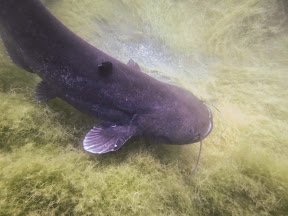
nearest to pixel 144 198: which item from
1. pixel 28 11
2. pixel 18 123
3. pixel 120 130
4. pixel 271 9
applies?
pixel 120 130

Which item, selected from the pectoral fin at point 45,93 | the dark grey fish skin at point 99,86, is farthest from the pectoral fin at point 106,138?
the pectoral fin at point 45,93

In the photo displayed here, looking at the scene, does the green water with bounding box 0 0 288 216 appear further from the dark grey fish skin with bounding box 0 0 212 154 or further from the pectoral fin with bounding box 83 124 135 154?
the dark grey fish skin with bounding box 0 0 212 154

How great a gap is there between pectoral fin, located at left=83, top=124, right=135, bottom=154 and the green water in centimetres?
17

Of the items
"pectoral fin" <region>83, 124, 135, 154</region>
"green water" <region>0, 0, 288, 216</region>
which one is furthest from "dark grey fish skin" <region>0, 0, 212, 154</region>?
"green water" <region>0, 0, 288, 216</region>

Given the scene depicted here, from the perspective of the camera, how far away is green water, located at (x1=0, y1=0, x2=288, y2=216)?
74.9 inches

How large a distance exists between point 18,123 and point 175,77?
3700 millimetres

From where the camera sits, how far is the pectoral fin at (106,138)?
7.77ft

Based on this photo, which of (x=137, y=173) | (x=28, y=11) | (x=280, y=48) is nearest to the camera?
(x=137, y=173)

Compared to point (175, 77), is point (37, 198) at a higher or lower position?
lower

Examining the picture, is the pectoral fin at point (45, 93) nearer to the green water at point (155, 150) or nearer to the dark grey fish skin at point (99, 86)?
the dark grey fish skin at point (99, 86)

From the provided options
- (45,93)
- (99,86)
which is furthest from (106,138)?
(45,93)

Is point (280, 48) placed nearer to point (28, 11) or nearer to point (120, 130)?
point (120, 130)

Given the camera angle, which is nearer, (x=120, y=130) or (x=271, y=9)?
(x=120, y=130)

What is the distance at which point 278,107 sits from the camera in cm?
392
